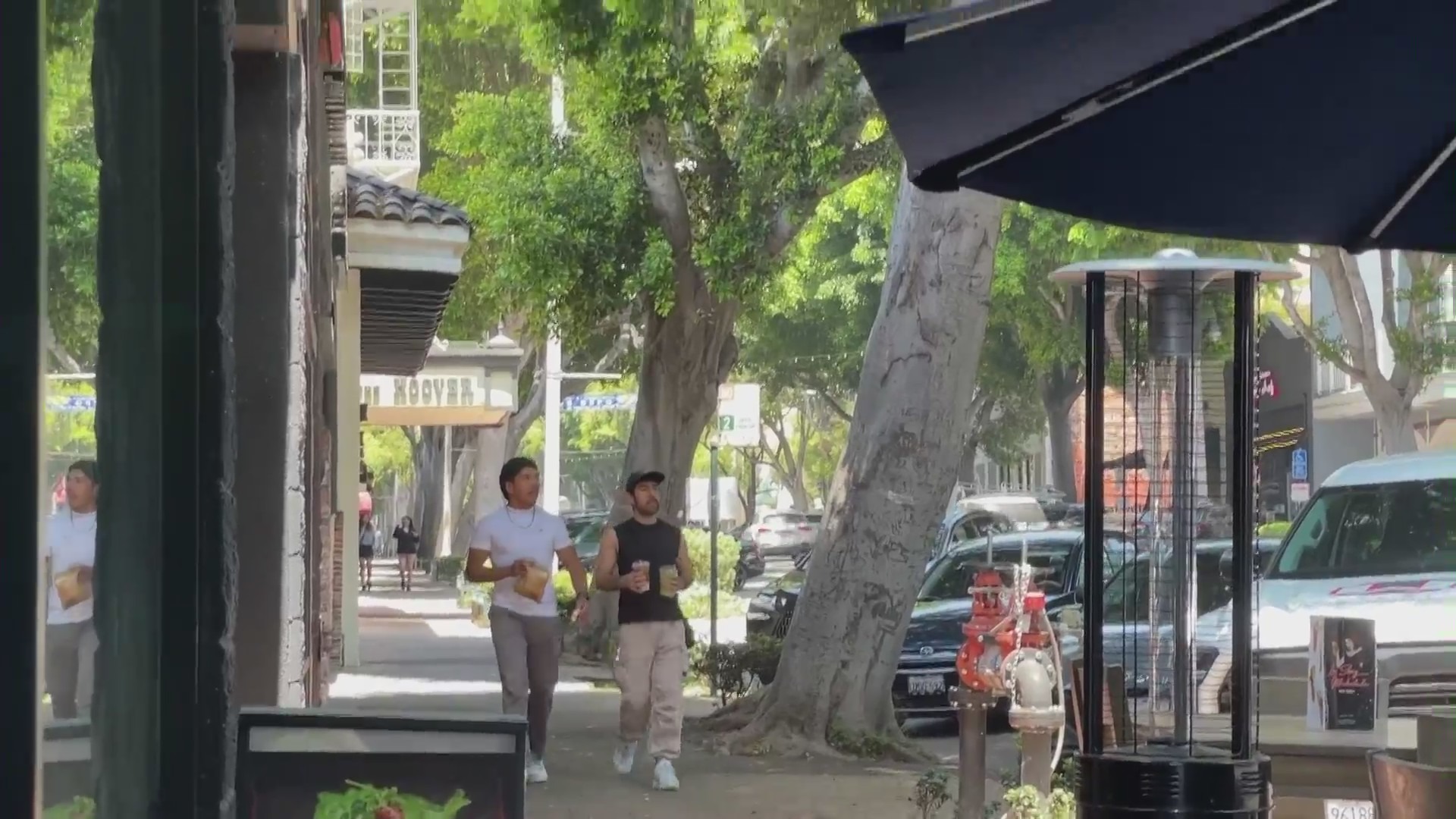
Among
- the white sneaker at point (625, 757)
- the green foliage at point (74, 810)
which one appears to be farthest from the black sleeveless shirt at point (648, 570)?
the green foliage at point (74, 810)

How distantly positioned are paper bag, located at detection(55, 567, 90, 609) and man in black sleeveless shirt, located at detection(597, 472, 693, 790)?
7231 millimetres

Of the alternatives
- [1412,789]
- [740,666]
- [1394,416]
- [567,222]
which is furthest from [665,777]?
[1394,416]

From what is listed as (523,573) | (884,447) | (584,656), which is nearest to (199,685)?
(523,573)

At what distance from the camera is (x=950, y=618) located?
15008 mm

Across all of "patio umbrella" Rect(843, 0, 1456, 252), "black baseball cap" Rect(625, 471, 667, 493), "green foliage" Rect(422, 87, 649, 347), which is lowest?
"black baseball cap" Rect(625, 471, 667, 493)

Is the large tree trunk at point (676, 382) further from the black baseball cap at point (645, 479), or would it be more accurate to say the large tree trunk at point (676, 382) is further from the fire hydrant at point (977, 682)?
the fire hydrant at point (977, 682)

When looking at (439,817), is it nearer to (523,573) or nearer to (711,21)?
(523,573)

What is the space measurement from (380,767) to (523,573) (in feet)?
19.6

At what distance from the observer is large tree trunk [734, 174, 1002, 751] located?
11.7 m

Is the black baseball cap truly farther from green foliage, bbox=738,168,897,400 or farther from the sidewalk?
green foliage, bbox=738,168,897,400

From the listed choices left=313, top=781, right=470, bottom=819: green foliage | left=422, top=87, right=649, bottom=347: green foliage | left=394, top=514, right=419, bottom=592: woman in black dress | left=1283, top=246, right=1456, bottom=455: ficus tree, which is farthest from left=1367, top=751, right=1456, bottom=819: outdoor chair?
left=394, top=514, right=419, bottom=592: woman in black dress

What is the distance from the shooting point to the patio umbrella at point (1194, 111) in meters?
4.04

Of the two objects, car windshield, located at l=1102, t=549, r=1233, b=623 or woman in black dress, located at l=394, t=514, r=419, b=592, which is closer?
car windshield, located at l=1102, t=549, r=1233, b=623

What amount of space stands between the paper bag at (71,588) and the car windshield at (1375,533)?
8995 millimetres
